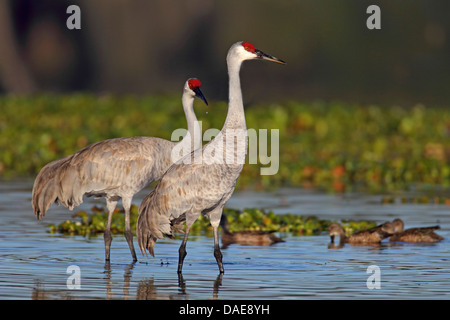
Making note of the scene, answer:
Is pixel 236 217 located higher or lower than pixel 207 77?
lower

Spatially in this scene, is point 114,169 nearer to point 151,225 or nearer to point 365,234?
point 151,225

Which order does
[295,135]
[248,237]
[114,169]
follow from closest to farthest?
[114,169], [248,237], [295,135]

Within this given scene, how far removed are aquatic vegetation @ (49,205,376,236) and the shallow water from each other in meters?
0.36

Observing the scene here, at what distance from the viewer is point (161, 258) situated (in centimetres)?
1252

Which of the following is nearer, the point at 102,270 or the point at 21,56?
the point at 102,270

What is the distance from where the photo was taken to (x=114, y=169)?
1266cm

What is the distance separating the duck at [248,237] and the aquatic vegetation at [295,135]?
6525mm

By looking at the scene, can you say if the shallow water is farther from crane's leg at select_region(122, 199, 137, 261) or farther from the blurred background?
the blurred background

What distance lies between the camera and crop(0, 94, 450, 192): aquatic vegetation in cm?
2175

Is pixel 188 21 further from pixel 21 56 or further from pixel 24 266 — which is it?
pixel 24 266

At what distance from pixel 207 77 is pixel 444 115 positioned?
1205 centimetres

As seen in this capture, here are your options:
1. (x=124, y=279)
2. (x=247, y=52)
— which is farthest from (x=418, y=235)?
(x=124, y=279)

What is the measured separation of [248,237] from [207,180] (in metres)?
2.75
